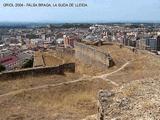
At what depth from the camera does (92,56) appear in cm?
2544

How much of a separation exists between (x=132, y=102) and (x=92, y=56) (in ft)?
53.1

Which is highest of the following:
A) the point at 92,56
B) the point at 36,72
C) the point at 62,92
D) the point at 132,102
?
the point at 132,102

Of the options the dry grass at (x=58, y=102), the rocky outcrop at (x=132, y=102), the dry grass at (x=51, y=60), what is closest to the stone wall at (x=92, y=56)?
the dry grass at (x=51, y=60)

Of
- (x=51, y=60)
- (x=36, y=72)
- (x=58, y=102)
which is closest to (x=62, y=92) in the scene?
(x=58, y=102)

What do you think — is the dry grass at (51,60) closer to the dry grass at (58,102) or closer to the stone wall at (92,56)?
the stone wall at (92,56)

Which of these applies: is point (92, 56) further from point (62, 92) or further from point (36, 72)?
point (62, 92)

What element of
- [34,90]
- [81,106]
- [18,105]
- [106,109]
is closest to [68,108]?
[81,106]

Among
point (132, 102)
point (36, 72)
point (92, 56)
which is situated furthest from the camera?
point (92, 56)

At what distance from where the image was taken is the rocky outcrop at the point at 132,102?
8398 millimetres

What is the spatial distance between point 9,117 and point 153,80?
5305 millimetres

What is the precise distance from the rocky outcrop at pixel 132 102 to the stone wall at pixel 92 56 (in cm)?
1182

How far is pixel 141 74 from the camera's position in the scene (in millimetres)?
19938

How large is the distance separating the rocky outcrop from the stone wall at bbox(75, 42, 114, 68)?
11818mm

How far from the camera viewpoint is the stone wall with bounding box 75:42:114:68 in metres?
23.0
